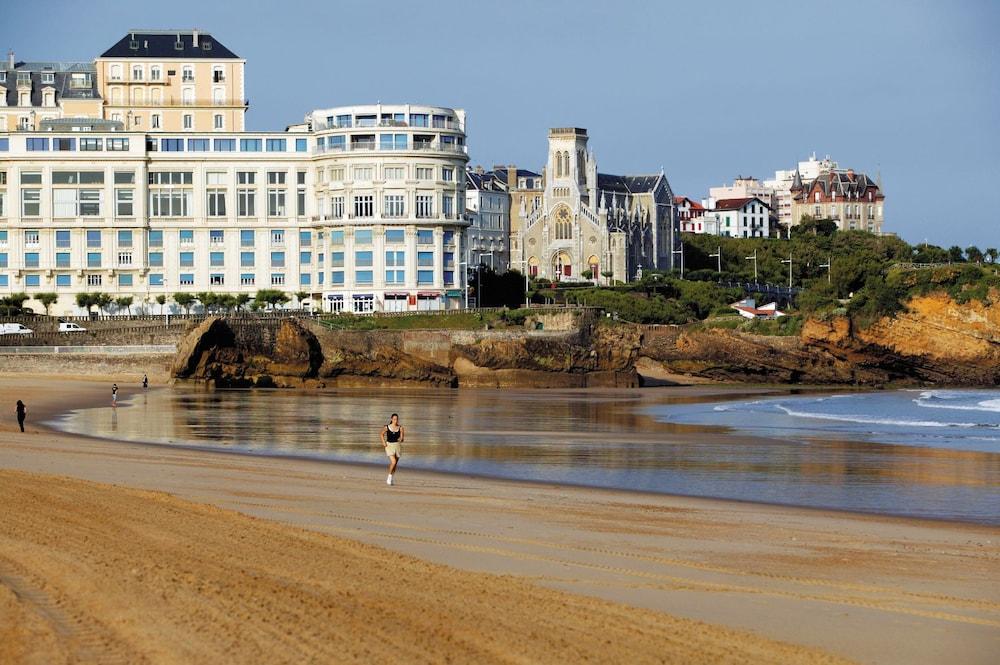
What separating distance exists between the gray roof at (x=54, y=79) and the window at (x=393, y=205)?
→ 27.4 metres

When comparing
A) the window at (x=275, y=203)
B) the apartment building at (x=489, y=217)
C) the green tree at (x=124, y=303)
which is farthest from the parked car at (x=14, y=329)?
the apartment building at (x=489, y=217)

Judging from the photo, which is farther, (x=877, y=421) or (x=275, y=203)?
(x=275, y=203)

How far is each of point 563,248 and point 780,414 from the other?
9472 centimetres

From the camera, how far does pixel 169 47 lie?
329 feet

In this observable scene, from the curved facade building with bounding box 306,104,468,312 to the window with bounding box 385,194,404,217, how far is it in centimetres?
6

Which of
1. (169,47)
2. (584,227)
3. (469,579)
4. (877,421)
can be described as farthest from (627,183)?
(469,579)

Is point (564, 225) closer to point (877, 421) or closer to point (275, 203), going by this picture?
point (275, 203)

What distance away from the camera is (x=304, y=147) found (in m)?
91.8

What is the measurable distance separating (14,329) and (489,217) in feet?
260

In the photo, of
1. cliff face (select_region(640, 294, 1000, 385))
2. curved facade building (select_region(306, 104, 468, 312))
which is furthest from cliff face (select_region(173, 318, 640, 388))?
curved facade building (select_region(306, 104, 468, 312))

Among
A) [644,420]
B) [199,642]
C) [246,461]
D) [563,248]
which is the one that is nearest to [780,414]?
[644,420]

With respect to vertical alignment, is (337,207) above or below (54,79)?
below

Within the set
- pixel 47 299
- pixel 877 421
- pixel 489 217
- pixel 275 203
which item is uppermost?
pixel 489 217

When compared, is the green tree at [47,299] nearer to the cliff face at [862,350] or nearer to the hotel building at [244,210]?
the hotel building at [244,210]
